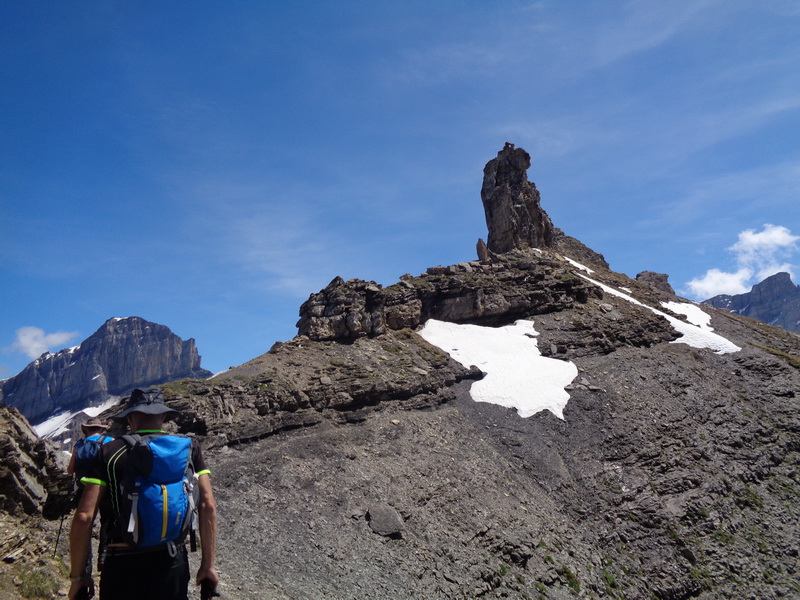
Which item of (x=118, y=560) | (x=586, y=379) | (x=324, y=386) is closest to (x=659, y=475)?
(x=586, y=379)

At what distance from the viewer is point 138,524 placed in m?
6.43

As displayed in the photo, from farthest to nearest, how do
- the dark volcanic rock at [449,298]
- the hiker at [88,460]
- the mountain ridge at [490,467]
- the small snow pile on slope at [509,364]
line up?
the dark volcanic rock at [449,298] → the small snow pile on slope at [509,364] → the mountain ridge at [490,467] → the hiker at [88,460]

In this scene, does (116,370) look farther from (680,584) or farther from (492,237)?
(680,584)

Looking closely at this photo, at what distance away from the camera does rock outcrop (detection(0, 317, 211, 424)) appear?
158 m

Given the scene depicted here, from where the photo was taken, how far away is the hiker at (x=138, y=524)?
251 inches

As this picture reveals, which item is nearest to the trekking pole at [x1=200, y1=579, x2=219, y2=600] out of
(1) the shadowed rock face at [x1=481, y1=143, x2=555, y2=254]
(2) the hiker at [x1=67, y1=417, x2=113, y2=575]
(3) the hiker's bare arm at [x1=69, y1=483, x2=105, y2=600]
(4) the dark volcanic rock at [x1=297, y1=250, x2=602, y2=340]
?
(2) the hiker at [x1=67, y1=417, x2=113, y2=575]

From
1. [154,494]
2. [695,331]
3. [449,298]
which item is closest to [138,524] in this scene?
[154,494]

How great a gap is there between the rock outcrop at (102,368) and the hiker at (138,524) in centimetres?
17250

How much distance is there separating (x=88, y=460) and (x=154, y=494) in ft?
5.80

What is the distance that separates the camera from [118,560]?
6469 mm

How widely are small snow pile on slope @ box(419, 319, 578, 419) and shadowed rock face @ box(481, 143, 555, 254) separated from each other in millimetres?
24578

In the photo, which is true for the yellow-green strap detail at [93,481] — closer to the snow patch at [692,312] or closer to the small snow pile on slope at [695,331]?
the small snow pile on slope at [695,331]

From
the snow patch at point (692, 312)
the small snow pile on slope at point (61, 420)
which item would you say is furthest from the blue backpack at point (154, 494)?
the small snow pile on slope at point (61, 420)

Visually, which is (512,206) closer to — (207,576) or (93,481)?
(207,576)
